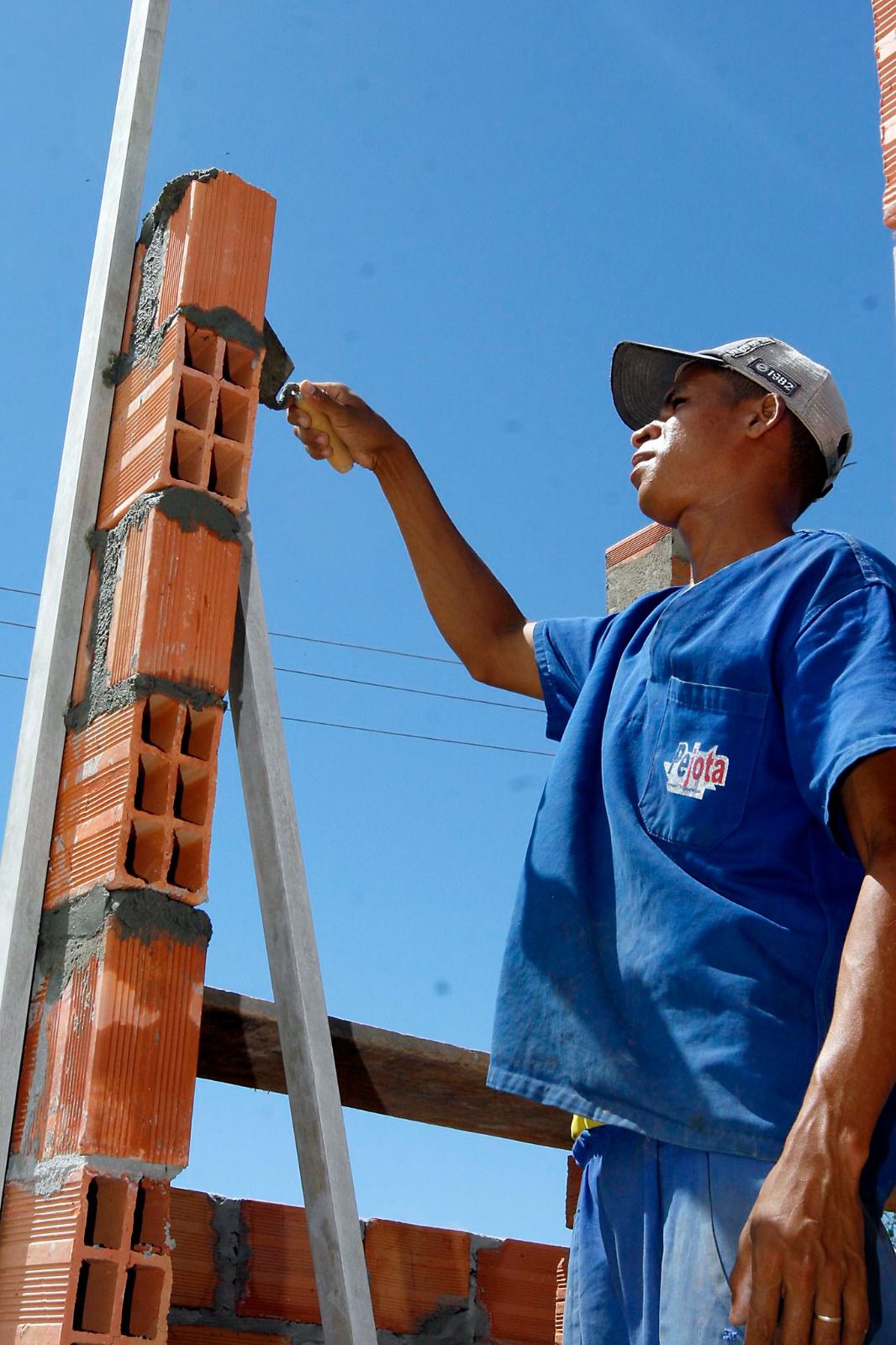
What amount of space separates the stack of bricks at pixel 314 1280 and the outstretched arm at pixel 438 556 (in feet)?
4.38

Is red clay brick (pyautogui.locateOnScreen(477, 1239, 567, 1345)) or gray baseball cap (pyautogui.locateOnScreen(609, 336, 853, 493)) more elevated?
gray baseball cap (pyautogui.locateOnScreen(609, 336, 853, 493))

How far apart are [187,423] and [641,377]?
0.81 meters

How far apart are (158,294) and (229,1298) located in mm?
2021

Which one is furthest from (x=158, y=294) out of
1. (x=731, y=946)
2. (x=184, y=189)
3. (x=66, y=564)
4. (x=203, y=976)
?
(x=731, y=946)

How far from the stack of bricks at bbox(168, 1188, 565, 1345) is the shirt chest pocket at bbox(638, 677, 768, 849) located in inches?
62.6

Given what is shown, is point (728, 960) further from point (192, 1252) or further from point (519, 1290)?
point (519, 1290)

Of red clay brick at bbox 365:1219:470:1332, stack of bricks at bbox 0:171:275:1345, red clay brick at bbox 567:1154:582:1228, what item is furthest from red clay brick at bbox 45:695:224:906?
red clay brick at bbox 567:1154:582:1228

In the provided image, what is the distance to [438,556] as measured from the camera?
2678mm

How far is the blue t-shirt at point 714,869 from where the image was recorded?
1692 millimetres

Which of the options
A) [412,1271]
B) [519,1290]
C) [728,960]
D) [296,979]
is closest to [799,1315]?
[728,960]

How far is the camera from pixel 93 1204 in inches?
84.4

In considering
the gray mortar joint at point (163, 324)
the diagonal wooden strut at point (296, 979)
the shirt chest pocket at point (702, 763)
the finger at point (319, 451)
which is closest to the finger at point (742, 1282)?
the shirt chest pocket at point (702, 763)

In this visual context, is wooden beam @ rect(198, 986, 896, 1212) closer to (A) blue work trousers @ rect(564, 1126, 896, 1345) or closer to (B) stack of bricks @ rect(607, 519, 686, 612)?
(A) blue work trousers @ rect(564, 1126, 896, 1345)

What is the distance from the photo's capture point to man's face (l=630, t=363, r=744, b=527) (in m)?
2.30
